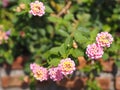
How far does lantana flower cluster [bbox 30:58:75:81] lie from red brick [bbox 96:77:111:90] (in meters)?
0.51

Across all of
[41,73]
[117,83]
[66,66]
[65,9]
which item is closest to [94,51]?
[66,66]

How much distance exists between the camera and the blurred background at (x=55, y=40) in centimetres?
224

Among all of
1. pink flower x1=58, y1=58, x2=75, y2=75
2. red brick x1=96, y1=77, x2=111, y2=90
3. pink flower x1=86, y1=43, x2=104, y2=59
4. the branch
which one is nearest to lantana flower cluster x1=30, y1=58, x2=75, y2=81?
pink flower x1=58, y1=58, x2=75, y2=75

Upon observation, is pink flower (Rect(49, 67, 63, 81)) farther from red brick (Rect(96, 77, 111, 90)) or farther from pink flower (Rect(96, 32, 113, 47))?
red brick (Rect(96, 77, 111, 90))

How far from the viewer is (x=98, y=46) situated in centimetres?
178

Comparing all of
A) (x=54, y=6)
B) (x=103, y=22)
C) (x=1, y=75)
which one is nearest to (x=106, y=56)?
(x=103, y=22)

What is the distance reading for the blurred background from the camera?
2.24 m

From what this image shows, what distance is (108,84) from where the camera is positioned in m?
2.25

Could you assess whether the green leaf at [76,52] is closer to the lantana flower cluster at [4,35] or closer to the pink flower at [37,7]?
the pink flower at [37,7]

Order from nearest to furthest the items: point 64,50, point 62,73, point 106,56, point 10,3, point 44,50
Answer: point 62,73 < point 64,50 < point 106,56 < point 44,50 < point 10,3

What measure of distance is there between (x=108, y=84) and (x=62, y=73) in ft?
1.99

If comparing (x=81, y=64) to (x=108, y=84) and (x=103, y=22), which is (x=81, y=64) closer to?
(x=108, y=84)

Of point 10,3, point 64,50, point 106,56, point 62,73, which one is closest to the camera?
point 62,73

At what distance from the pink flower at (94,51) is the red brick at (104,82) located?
0.51m
